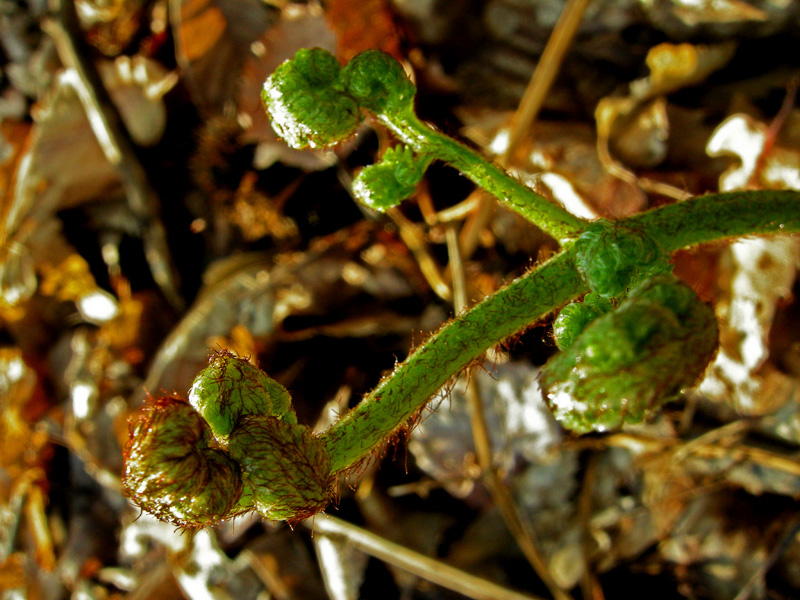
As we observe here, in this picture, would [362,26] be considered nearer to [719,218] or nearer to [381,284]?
[381,284]

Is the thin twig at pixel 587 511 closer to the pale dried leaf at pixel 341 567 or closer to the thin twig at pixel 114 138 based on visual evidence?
the pale dried leaf at pixel 341 567

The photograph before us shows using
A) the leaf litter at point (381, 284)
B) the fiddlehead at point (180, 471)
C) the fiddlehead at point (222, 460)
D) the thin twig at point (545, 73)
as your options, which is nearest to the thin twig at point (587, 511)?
the leaf litter at point (381, 284)

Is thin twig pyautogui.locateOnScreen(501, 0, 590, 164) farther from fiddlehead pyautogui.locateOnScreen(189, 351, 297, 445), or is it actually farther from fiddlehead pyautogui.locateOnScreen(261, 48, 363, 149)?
fiddlehead pyautogui.locateOnScreen(189, 351, 297, 445)

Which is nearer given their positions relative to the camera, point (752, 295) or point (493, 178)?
point (493, 178)

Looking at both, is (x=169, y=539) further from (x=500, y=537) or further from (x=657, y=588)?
(x=657, y=588)

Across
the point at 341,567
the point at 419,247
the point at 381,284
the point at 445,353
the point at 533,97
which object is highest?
the point at 445,353

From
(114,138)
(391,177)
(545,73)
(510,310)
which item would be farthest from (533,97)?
(114,138)

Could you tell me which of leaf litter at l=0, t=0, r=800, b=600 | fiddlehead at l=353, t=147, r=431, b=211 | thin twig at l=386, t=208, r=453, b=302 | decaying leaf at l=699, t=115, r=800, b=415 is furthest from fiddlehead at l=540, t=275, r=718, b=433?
thin twig at l=386, t=208, r=453, b=302
